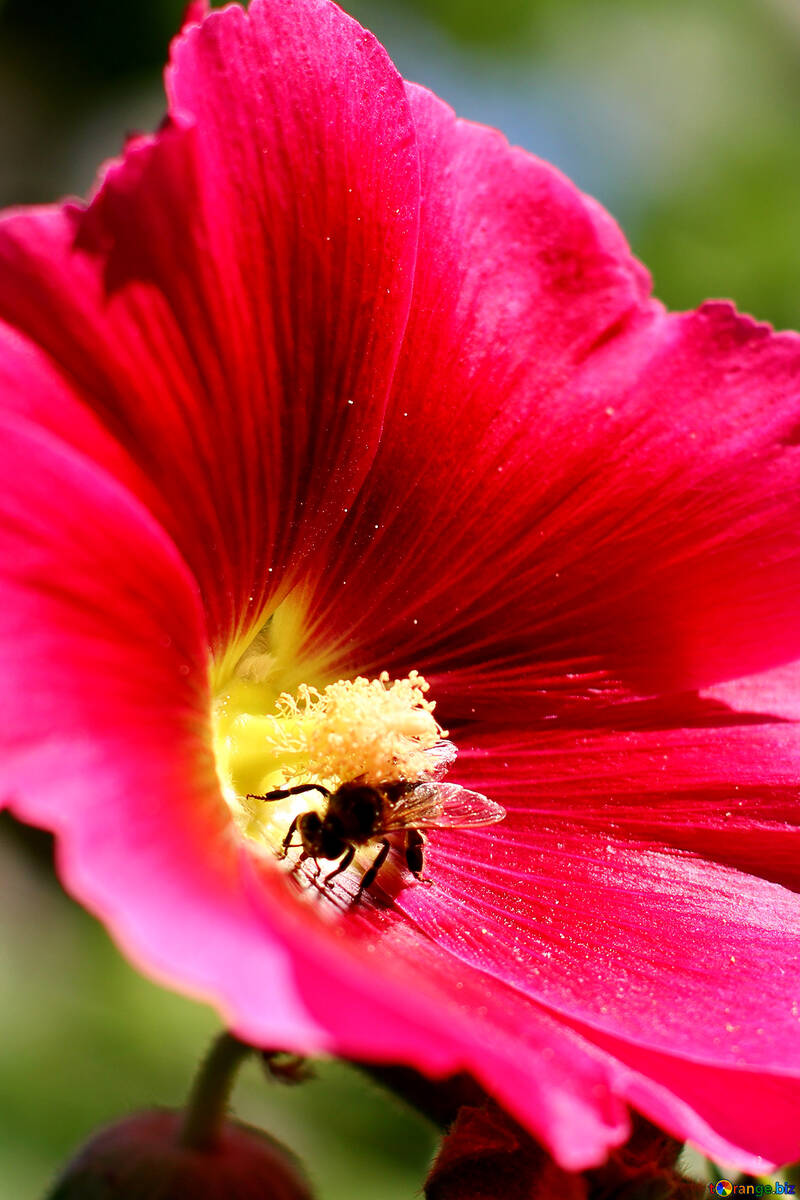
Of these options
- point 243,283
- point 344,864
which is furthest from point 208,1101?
point 243,283

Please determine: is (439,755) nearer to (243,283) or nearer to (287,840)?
(287,840)

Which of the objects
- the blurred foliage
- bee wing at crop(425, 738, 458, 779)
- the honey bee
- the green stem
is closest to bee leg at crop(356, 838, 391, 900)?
the honey bee

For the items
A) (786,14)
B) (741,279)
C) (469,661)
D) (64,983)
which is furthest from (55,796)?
(786,14)

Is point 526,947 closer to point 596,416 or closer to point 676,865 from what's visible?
point 676,865

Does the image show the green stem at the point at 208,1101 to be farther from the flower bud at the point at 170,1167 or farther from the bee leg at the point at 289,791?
the bee leg at the point at 289,791

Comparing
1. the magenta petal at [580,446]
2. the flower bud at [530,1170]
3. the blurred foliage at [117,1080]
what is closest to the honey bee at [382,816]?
the magenta petal at [580,446]

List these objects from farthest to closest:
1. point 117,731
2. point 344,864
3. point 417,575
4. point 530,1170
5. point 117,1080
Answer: point 117,1080, point 417,575, point 344,864, point 530,1170, point 117,731
